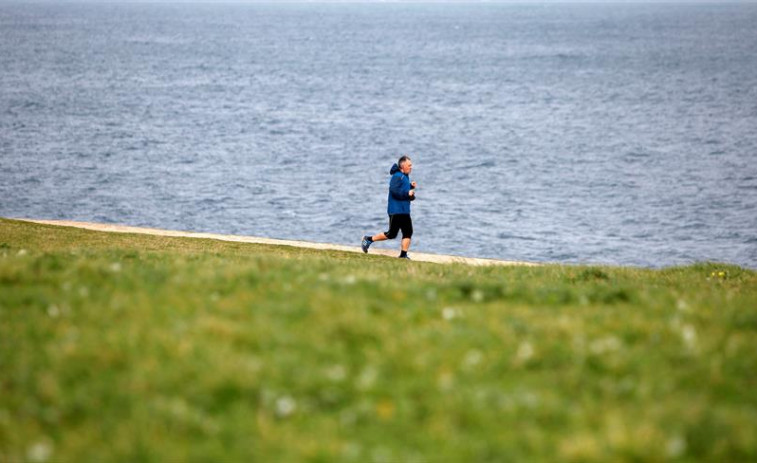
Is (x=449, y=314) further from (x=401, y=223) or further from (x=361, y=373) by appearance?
(x=401, y=223)

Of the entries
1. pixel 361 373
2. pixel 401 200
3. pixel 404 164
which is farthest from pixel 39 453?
pixel 401 200

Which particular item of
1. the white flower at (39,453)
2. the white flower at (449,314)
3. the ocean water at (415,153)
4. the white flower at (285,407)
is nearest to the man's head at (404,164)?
the white flower at (449,314)

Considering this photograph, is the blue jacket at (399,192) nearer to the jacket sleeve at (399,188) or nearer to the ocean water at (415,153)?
the jacket sleeve at (399,188)

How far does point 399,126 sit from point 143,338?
7471 cm

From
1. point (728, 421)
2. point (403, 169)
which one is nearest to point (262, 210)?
point (403, 169)

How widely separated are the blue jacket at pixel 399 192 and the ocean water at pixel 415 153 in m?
15.6

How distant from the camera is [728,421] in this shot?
283 inches

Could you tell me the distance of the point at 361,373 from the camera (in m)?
8.09

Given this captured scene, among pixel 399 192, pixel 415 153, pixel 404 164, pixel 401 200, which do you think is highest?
pixel 404 164

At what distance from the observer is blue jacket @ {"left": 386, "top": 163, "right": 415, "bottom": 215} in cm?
2453

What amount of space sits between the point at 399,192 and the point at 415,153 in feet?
144

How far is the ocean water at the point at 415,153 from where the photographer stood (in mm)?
44906

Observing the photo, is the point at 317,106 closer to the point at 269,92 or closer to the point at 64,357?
the point at 269,92

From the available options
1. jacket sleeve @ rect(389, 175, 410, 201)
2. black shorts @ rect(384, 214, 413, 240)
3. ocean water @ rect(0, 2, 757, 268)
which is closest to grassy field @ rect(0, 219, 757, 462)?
jacket sleeve @ rect(389, 175, 410, 201)
